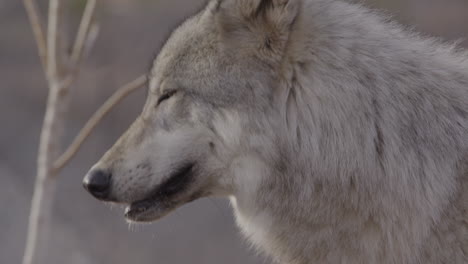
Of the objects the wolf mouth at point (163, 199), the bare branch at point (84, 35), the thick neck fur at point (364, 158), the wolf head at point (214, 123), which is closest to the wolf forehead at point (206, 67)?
the wolf head at point (214, 123)

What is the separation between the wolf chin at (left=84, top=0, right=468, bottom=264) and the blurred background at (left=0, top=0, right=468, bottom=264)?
3258mm

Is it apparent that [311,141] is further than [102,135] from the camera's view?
No

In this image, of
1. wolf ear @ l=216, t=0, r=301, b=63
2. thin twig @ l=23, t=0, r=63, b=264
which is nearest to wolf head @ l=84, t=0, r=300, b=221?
wolf ear @ l=216, t=0, r=301, b=63

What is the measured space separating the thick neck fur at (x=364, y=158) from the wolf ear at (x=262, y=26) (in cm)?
5

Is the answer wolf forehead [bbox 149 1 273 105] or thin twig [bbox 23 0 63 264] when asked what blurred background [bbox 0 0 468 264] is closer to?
thin twig [bbox 23 0 63 264]

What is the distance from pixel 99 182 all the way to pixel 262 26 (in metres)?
0.81

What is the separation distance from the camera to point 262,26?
317 centimetres

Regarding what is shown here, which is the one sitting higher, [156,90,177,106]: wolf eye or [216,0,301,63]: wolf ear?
[216,0,301,63]: wolf ear

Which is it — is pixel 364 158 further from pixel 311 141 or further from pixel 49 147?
pixel 49 147

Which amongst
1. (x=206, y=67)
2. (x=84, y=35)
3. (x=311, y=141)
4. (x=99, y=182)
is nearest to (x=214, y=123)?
(x=206, y=67)

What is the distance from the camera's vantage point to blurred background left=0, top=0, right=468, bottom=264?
7.36 m

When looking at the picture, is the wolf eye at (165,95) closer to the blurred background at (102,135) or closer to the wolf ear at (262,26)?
the wolf ear at (262,26)

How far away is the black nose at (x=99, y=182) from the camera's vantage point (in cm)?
325

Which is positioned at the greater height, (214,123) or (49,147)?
(214,123)
